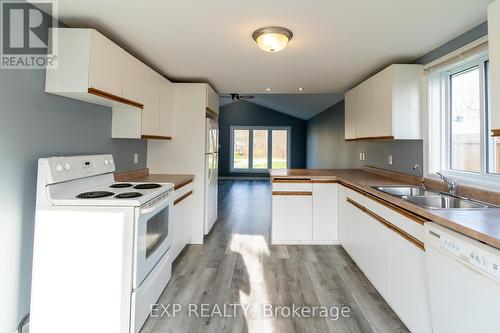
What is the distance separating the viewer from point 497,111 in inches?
56.3

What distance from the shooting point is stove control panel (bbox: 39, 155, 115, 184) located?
5.31 ft

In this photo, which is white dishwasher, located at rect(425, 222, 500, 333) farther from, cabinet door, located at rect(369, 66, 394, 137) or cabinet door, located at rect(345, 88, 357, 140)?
cabinet door, located at rect(345, 88, 357, 140)

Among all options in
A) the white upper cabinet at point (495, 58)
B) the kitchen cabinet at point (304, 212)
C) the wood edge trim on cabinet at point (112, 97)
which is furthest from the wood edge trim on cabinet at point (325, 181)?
the wood edge trim on cabinet at point (112, 97)

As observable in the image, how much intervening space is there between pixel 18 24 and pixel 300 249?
3.32 m

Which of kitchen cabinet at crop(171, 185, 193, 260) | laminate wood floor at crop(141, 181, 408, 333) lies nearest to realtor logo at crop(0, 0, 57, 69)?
kitchen cabinet at crop(171, 185, 193, 260)

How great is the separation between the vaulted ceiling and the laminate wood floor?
2.25 meters

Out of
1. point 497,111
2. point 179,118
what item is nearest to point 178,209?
point 179,118

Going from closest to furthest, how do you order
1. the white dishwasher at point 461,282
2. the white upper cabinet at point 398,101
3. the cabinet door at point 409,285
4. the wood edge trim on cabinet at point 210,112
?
the white dishwasher at point 461,282, the cabinet door at point 409,285, the white upper cabinet at point 398,101, the wood edge trim on cabinet at point 210,112

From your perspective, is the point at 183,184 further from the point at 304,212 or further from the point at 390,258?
the point at 390,258

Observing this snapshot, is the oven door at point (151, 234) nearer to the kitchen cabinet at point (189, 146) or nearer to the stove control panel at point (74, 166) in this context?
the stove control panel at point (74, 166)

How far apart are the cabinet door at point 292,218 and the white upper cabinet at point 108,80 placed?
5.89 feet

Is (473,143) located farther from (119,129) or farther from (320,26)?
(119,129)

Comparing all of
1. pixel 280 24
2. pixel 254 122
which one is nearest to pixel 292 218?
pixel 280 24

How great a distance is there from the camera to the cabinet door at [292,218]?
10.7 feet
